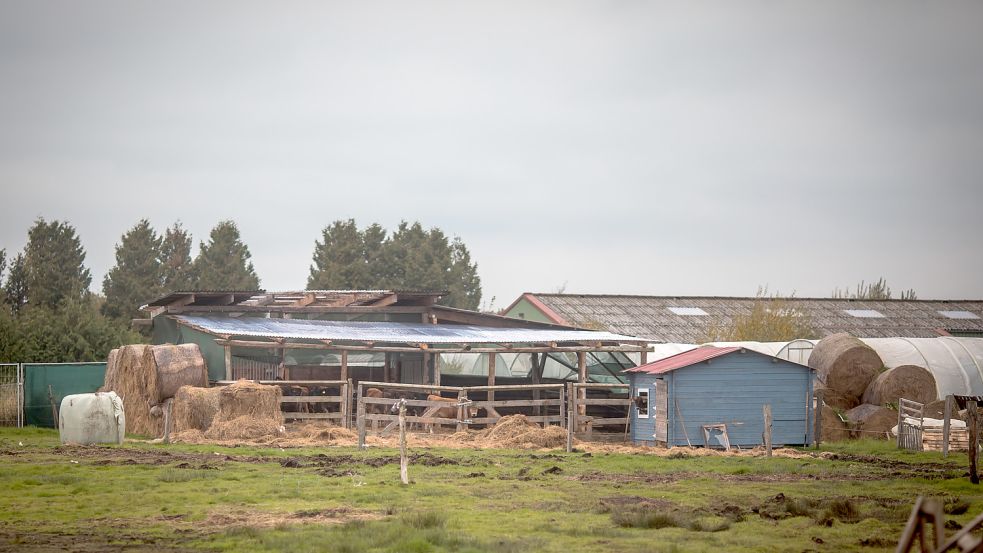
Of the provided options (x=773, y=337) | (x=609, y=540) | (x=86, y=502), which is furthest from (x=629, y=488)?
(x=773, y=337)

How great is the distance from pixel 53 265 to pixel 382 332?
132ft

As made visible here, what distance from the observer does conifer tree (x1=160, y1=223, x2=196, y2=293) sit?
246 feet

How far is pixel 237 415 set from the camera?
27828mm

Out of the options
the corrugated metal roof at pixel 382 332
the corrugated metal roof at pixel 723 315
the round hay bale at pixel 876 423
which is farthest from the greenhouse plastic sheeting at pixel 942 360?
the corrugated metal roof at pixel 723 315

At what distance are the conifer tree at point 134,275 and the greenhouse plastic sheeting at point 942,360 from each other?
160 ft

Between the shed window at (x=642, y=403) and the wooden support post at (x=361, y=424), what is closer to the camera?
the wooden support post at (x=361, y=424)

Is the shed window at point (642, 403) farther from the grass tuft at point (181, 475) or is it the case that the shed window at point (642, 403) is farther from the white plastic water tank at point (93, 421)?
the grass tuft at point (181, 475)

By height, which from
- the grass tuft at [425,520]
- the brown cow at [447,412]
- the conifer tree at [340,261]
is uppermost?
the conifer tree at [340,261]

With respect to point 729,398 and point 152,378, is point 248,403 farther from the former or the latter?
point 729,398

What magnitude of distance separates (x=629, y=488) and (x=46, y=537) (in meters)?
9.18

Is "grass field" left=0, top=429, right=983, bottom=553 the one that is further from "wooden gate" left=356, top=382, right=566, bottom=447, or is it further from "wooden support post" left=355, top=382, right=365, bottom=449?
"wooden gate" left=356, top=382, right=566, bottom=447

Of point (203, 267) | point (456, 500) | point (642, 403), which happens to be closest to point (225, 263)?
point (203, 267)

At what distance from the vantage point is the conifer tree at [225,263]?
75681 mm

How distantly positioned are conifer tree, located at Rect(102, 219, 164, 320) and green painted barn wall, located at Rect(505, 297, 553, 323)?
2636cm
